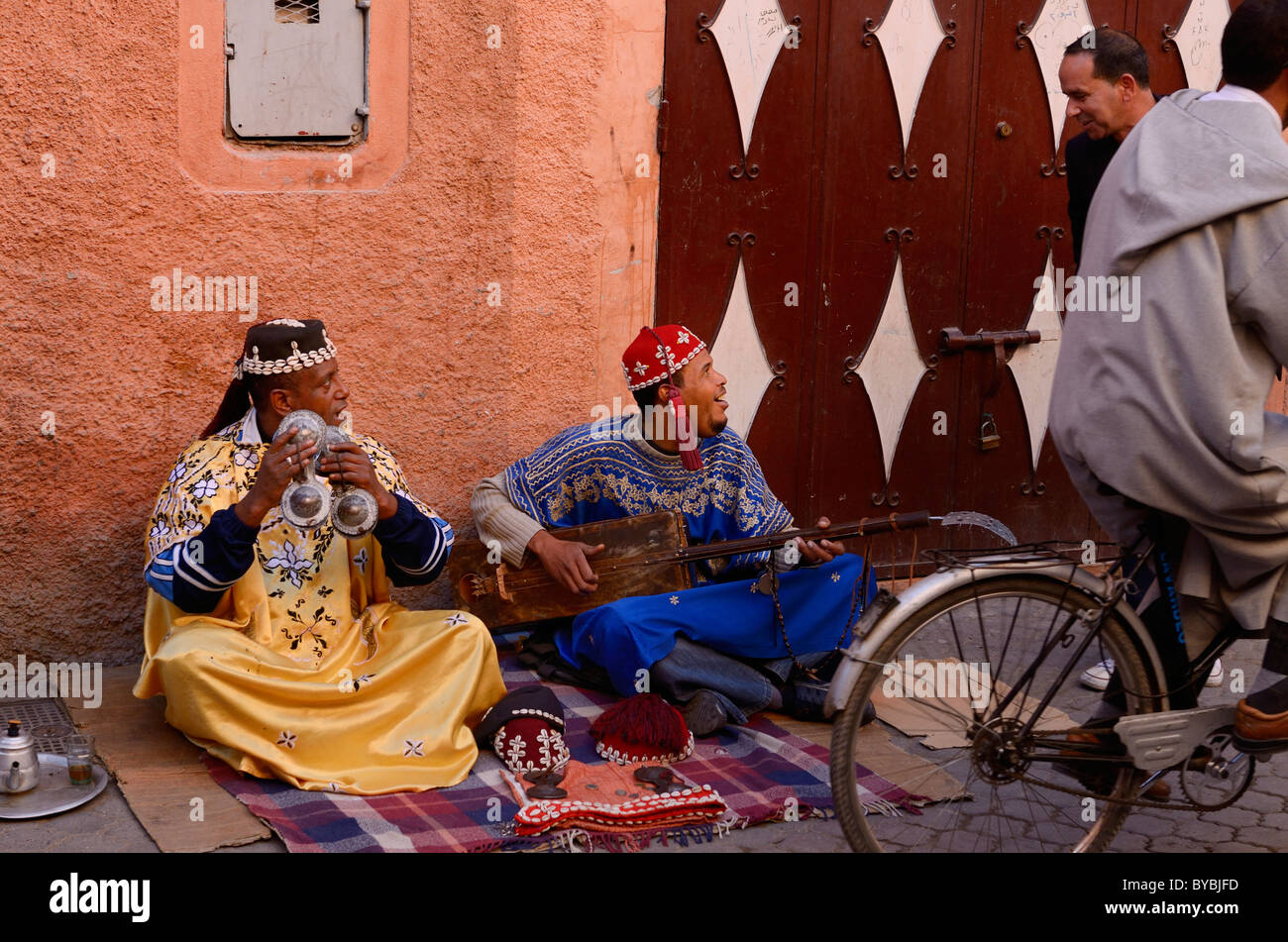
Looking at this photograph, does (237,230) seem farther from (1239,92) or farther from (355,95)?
(1239,92)

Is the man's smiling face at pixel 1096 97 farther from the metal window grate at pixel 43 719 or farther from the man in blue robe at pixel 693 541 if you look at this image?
the metal window grate at pixel 43 719

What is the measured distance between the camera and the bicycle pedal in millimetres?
3221

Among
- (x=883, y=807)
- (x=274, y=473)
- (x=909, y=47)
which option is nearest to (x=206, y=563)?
(x=274, y=473)

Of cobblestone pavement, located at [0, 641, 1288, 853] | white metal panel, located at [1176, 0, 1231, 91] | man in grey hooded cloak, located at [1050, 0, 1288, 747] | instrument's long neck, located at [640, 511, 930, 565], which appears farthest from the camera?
white metal panel, located at [1176, 0, 1231, 91]

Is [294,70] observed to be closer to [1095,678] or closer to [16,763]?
[16,763]

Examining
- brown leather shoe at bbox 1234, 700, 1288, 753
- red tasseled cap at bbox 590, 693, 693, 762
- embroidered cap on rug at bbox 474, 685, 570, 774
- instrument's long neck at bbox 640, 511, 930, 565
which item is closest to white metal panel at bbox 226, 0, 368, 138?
instrument's long neck at bbox 640, 511, 930, 565

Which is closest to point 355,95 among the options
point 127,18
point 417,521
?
point 127,18

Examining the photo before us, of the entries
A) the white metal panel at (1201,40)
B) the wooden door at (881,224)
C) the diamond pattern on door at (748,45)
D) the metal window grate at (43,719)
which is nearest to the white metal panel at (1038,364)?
the wooden door at (881,224)

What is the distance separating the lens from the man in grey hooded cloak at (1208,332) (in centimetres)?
299

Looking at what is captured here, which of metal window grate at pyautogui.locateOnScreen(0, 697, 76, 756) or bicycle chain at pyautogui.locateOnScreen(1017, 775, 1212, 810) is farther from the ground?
bicycle chain at pyautogui.locateOnScreen(1017, 775, 1212, 810)

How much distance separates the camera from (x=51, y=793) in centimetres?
365

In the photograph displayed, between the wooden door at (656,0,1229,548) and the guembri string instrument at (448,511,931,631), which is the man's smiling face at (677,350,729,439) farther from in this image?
the wooden door at (656,0,1229,548)

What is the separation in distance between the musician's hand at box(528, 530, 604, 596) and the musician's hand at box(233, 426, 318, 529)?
3.40 feet

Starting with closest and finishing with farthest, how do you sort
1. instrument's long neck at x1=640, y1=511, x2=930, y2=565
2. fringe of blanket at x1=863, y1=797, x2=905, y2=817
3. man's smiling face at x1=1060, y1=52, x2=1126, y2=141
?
1. fringe of blanket at x1=863, y1=797, x2=905, y2=817
2. instrument's long neck at x1=640, y1=511, x2=930, y2=565
3. man's smiling face at x1=1060, y1=52, x2=1126, y2=141
